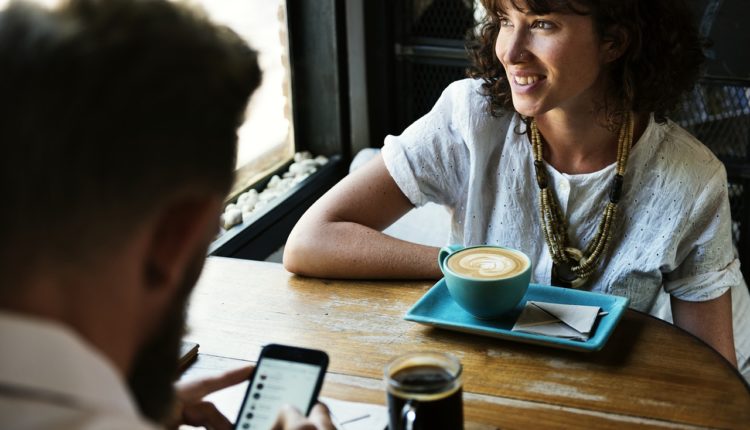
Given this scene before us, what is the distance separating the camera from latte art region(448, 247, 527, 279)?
1535 millimetres

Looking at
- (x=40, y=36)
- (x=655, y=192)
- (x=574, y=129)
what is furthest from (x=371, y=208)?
(x=40, y=36)

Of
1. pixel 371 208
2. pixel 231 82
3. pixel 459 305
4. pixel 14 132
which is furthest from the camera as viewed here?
pixel 371 208

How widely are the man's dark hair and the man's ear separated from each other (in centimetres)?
3

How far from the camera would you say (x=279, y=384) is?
124 cm

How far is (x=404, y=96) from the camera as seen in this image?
→ 10.5 ft

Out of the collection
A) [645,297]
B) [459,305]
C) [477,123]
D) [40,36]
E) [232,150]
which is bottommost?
[645,297]

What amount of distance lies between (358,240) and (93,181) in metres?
1.15

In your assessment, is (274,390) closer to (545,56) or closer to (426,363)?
(426,363)

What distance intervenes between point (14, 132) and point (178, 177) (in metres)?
0.12

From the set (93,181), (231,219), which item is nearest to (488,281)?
(93,181)

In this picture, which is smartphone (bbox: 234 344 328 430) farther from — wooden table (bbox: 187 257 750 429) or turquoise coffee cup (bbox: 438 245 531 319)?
turquoise coffee cup (bbox: 438 245 531 319)

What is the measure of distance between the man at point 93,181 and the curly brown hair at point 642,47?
1.16 m

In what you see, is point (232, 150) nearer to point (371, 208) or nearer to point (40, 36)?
point (40, 36)

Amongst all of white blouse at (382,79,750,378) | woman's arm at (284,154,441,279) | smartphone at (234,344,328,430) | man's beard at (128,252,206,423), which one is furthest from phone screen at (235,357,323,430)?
white blouse at (382,79,750,378)
